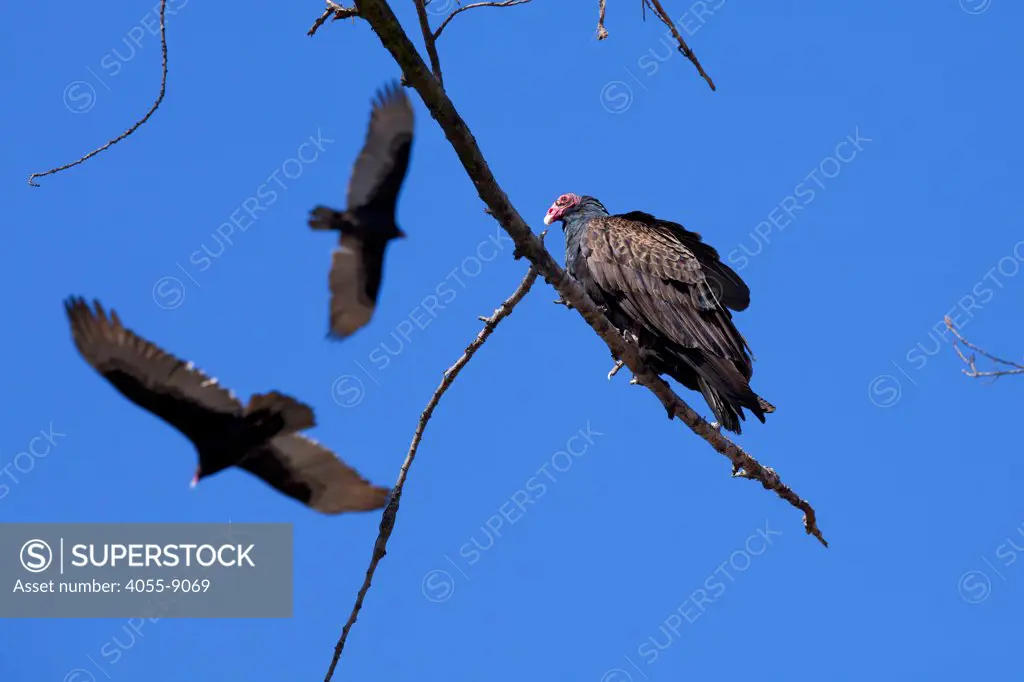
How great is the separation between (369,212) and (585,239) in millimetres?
1807

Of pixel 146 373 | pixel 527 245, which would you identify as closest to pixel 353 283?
pixel 146 373

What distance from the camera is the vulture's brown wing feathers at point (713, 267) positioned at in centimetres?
648

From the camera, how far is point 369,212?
5359mm

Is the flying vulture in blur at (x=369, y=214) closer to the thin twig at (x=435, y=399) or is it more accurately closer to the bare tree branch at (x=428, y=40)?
the thin twig at (x=435, y=399)

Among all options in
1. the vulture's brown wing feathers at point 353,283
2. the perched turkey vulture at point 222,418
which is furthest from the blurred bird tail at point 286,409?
the vulture's brown wing feathers at point 353,283

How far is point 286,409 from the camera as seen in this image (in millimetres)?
4625

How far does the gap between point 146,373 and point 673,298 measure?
3.12 metres

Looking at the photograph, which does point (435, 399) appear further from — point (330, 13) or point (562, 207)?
point (562, 207)

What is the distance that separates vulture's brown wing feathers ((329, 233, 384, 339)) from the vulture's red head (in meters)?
2.11

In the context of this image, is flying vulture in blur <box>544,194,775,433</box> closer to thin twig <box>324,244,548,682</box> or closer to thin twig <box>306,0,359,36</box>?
thin twig <box>324,244,548,682</box>

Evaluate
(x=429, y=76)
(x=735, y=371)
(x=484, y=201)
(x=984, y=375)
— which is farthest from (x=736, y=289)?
(x=429, y=76)

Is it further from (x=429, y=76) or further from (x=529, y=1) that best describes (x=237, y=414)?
(x=529, y=1)

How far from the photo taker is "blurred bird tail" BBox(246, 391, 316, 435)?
15.1 feet

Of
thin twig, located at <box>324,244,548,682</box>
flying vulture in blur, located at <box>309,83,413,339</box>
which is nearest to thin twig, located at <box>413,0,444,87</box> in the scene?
thin twig, located at <box>324,244,548,682</box>
